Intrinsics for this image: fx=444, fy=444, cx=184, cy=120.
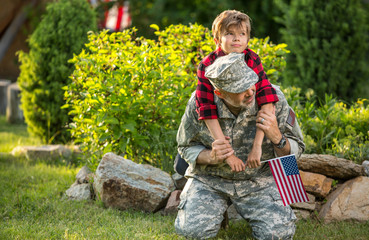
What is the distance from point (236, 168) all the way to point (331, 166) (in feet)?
3.89

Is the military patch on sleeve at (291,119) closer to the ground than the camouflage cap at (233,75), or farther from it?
closer to the ground

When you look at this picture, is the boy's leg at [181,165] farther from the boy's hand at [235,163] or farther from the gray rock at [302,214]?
the gray rock at [302,214]

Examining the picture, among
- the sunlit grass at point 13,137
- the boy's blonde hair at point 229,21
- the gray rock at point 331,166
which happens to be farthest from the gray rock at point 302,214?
the sunlit grass at point 13,137

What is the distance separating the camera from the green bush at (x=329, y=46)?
6.55 metres

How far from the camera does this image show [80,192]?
13.3 ft

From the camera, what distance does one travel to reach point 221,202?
123 inches

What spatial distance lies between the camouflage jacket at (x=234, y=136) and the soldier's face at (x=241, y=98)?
3.6 inches

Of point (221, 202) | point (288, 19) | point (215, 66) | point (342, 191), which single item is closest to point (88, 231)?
point (221, 202)

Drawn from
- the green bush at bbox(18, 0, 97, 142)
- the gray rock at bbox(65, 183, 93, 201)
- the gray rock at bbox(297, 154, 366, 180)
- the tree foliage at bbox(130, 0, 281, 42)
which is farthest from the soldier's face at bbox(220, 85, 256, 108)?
the tree foliage at bbox(130, 0, 281, 42)

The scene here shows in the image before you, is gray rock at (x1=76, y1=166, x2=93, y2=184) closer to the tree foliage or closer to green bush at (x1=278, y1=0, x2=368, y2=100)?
green bush at (x1=278, y1=0, x2=368, y2=100)

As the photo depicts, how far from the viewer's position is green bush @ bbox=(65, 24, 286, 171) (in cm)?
396

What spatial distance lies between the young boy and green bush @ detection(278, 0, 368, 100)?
3.75 m

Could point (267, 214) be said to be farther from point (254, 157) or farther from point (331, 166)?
point (331, 166)

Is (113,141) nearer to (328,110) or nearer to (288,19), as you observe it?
(328,110)
